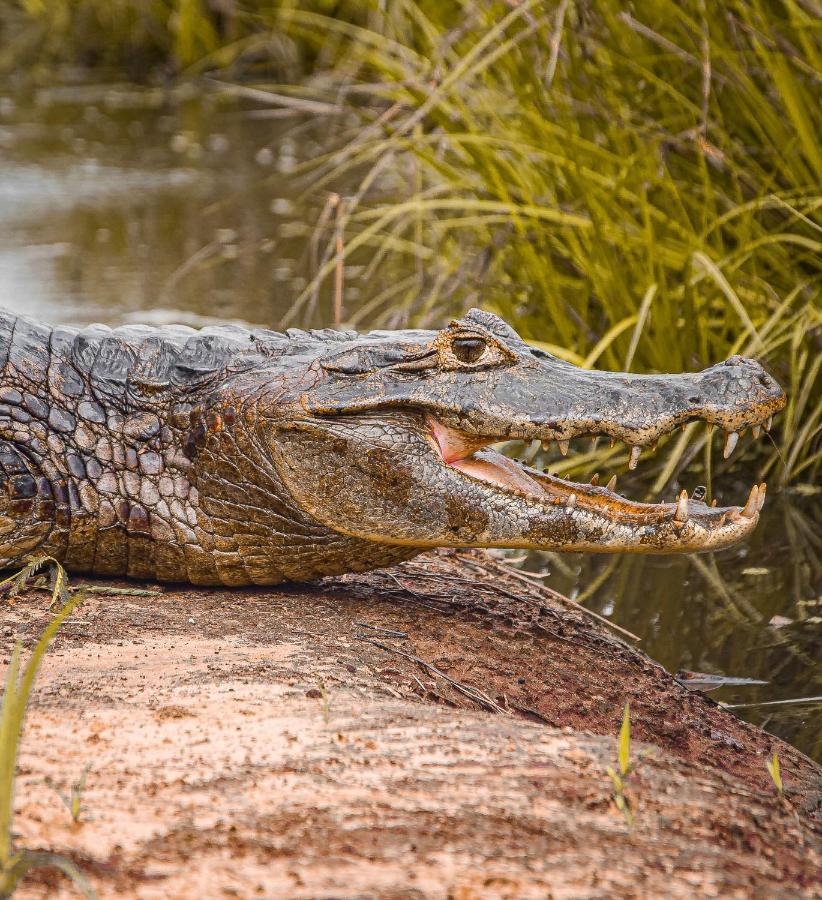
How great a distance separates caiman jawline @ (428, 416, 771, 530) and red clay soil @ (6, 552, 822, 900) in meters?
0.41

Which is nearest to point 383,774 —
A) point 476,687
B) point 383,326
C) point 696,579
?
point 476,687

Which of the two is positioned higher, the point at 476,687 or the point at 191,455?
the point at 191,455

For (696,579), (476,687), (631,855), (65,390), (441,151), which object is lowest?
(696,579)

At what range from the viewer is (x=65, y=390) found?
3.31m

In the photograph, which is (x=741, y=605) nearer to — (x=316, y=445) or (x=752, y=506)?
(x=752, y=506)

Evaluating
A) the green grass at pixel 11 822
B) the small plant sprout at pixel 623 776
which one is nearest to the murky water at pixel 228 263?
the small plant sprout at pixel 623 776

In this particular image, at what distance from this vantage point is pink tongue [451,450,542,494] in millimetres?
3057

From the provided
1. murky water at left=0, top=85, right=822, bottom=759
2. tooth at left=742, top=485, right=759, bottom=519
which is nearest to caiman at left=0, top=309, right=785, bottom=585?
tooth at left=742, top=485, right=759, bottom=519

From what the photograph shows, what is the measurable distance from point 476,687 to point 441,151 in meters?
2.70

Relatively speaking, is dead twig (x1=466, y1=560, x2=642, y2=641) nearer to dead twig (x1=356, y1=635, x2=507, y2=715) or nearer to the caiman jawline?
the caiman jawline

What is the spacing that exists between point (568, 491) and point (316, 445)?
24.2 inches

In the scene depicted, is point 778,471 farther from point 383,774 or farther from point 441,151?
point 383,774

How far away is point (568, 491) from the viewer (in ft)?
9.95

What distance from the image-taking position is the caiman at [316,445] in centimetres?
298
